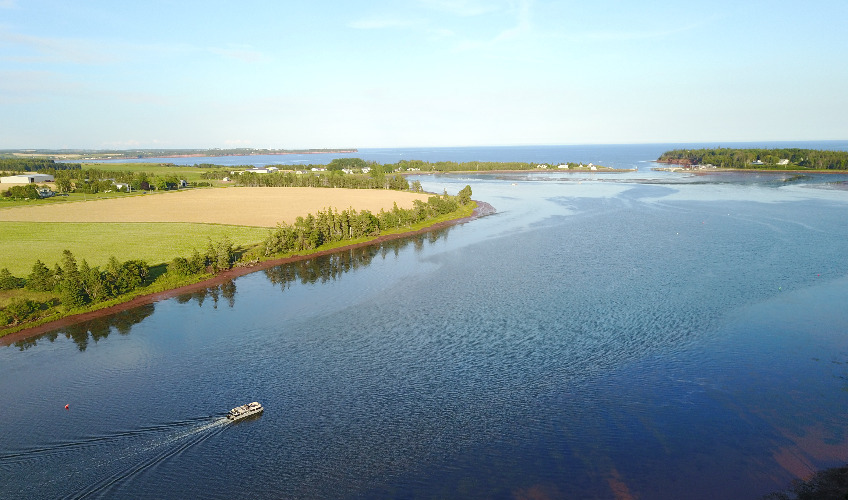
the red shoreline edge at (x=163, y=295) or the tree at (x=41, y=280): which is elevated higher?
the tree at (x=41, y=280)

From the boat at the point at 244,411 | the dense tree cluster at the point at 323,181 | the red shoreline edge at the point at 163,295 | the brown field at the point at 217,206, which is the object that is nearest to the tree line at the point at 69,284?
the red shoreline edge at the point at 163,295

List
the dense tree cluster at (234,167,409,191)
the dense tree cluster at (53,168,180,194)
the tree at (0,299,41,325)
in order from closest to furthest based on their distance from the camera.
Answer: the tree at (0,299,41,325)
the dense tree cluster at (53,168,180,194)
the dense tree cluster at (234,167,409,191)

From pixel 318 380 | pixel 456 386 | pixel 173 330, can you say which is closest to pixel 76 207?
pixel 173 330

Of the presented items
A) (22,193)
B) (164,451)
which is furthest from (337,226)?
(22,193)

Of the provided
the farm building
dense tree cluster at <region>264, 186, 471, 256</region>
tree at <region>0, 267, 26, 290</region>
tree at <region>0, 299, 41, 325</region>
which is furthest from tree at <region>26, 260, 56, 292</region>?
the farm building

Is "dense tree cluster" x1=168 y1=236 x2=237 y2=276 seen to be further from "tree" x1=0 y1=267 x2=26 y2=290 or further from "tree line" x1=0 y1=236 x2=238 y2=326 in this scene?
"tree" x1=0 y1=267 x2=26 y2=290

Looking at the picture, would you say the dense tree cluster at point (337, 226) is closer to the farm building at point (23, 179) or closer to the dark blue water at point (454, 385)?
the dark blue water at point (454, 385)
